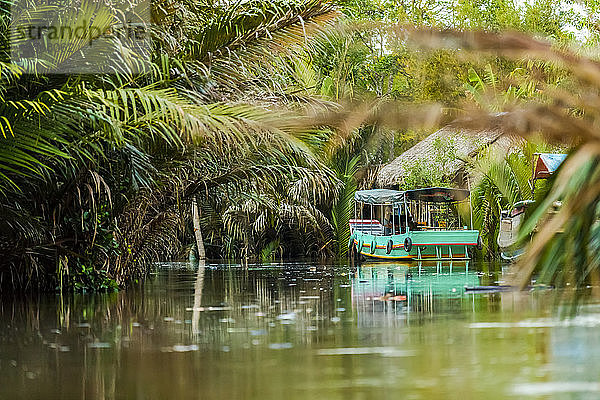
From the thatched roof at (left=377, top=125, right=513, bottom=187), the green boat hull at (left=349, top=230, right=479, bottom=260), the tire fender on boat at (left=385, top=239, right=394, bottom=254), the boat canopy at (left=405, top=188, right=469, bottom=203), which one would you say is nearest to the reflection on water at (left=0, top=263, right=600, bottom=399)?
the green boat hull at (left=349, top=230, right=479, bottom=260)

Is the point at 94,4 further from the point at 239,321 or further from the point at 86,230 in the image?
the point at 239,321

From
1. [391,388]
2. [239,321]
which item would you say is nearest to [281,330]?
[239,321]

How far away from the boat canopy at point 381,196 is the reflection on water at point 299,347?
12644 mm

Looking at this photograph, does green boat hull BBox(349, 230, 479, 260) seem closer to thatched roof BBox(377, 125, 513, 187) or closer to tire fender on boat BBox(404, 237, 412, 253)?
tire fender on boat BBox(404, 237, 412, 253)

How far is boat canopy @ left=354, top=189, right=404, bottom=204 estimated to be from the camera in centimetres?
2391

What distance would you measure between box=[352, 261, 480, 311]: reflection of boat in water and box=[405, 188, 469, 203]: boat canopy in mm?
4756

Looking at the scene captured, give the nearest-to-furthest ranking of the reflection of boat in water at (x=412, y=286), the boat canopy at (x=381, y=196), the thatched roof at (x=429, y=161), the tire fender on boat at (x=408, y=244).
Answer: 1. the reflection of boat in water at (x=412, y=286)
2. the tire fender on boat at (x=408, y=244)
3. the boat canopy at (x=381, y=196)
4. the thatched roof at (x=429, y=161)

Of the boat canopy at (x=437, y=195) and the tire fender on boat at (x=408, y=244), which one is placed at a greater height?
the boat canopy at (x=437, y=195)

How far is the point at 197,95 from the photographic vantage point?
457 inches

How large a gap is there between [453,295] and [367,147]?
9.29 metres

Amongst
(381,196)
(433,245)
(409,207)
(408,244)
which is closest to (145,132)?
(433,245)

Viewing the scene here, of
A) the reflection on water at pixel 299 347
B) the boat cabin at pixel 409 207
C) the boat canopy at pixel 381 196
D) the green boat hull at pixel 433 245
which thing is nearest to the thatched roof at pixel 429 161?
the boat cabin at pixel 409 207

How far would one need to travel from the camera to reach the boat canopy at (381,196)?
78.4 feet

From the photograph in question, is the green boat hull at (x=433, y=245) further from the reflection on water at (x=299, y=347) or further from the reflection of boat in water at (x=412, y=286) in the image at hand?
the reflection on water at (x=299, y=347)
